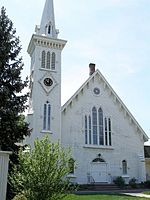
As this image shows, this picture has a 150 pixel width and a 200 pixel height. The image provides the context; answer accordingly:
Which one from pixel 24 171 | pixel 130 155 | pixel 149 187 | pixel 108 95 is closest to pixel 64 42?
pixel 108 95

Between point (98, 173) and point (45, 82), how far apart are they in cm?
1072

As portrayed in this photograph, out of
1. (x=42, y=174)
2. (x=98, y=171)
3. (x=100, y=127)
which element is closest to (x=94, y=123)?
(x=100, y=127)

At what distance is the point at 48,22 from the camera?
34.7m

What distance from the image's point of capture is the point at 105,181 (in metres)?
31.6

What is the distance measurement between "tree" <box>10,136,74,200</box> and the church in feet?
56.9

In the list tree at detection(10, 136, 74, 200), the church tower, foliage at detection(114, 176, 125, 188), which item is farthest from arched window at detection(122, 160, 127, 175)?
tree at detection(10, 136, 74, 200)

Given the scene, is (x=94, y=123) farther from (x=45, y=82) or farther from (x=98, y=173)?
(x=45, y=82)

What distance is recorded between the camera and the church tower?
99.5 ft

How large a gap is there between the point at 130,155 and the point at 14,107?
58.5 ft

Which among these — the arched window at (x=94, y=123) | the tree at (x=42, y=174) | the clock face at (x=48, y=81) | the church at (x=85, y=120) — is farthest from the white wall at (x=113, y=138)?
the tree at (x=42, y=174)

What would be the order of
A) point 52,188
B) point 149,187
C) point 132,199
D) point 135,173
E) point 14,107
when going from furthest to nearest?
1. point 135,173
2. point 149,187
3. point 14,107
4. point 132,199
5. point 52,188

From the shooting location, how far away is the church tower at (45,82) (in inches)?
1194

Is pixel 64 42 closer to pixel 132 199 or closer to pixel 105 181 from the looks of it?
pixel 105 181

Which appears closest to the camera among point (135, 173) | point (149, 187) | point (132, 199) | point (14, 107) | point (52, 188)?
point (52, 188)
